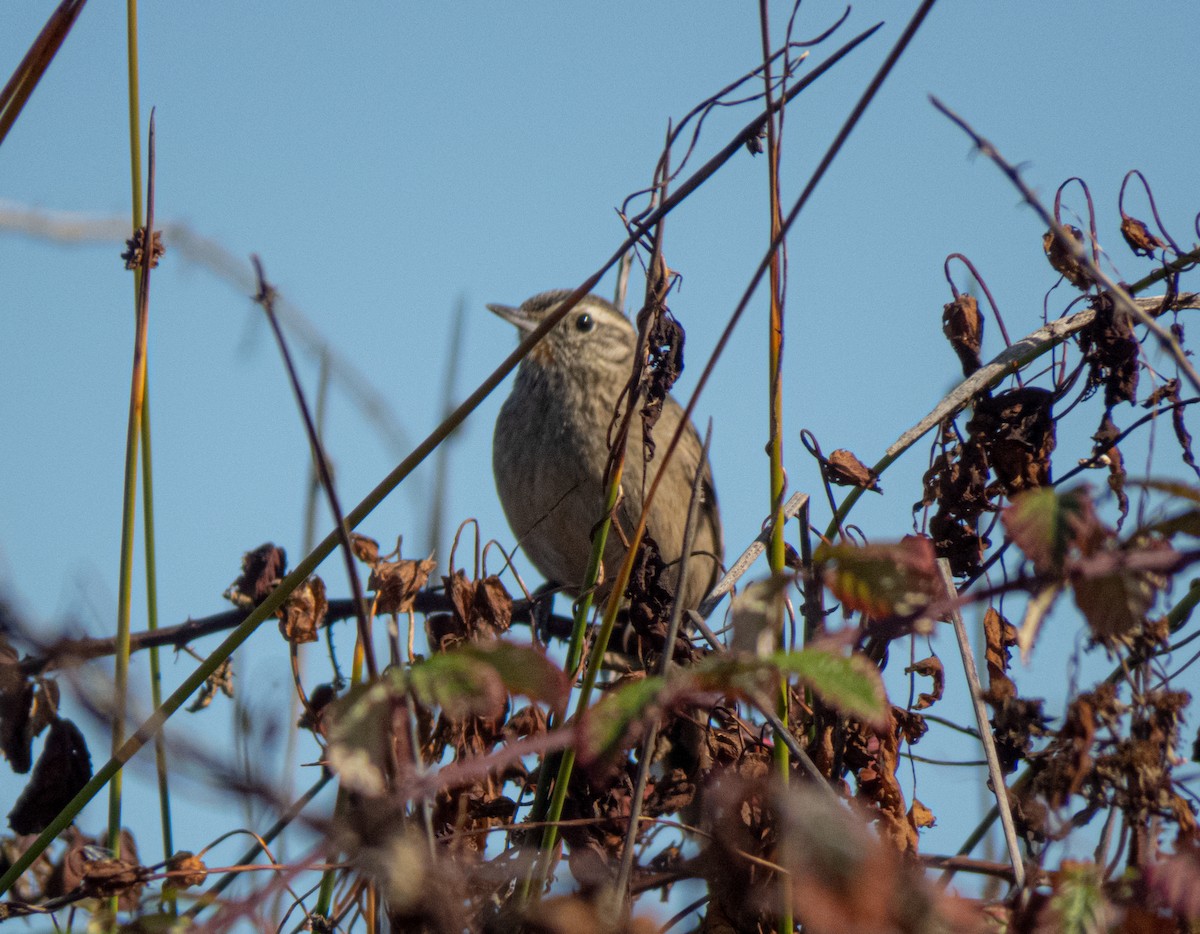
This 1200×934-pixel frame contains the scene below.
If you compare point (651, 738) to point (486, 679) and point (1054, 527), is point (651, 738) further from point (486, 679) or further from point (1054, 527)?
point (1054, 527)

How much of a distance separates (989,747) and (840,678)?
0.81m

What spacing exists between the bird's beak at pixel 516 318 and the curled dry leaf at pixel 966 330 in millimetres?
3951

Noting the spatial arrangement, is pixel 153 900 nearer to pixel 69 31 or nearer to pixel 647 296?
pixel 647 296

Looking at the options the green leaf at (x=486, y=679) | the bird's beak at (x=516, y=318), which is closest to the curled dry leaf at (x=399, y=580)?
the green leaf at (x=486, y=679)

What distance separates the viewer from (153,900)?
1.72 m

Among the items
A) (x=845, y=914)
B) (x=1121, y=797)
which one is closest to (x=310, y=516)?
(x=1121, y=797)

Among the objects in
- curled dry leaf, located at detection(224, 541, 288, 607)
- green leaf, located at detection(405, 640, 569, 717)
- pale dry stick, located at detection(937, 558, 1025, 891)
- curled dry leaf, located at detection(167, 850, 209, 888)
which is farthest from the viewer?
curled dry leaf, located at detection(224, 541, 288, 607)

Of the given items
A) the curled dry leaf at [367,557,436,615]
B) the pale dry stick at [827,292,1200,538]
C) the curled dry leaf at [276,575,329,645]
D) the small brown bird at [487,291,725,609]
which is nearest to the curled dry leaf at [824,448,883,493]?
the pale dry stick at [827,292,1200,538]

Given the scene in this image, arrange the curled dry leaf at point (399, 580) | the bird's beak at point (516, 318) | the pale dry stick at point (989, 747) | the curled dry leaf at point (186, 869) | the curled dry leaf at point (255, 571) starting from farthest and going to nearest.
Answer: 1. the bird's beak at point (516, 318)
2. the curled dry leaf at point (255, 571)
3. the curled dry leaf at point (399, 580)
4. the curled dry leaf at point (186, 869)
5. the pale dry stick at point (989, 747)

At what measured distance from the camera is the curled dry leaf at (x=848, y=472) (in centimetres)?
230

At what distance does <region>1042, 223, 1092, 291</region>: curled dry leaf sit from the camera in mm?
2283

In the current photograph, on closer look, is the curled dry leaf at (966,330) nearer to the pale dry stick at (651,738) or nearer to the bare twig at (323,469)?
the pale dry stick at (651,738)

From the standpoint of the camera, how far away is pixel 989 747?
1816mm

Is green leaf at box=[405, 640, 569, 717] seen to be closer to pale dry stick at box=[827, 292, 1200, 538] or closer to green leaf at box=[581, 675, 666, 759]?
green leaf at box=[581, 675, 666, 759]
